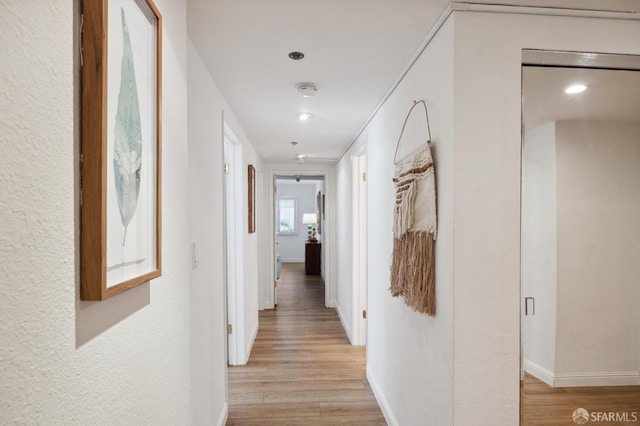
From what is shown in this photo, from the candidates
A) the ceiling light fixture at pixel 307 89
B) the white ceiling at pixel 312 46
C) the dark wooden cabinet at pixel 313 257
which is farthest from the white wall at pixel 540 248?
the dark wooden cabinet at pixel 313 257

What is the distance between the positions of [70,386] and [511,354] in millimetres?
1482

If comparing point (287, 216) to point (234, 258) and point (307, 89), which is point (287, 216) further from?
point (307, 89)

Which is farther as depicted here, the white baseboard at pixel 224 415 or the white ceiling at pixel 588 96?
the white baseboard at pixel 224 415

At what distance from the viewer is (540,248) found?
1491mm

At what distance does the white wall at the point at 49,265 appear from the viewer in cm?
49

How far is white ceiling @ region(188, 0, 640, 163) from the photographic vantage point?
142cm

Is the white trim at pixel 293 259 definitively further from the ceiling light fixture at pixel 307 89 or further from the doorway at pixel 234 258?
the ceiling light fixture at pixel 307 89

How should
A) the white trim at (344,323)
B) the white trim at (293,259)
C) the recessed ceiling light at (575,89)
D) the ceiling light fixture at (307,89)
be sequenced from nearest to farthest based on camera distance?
1. the recessed ceiling light at (575,89)
2. the ceiling light fixture at (307,89)
3. the white trim at (344,323)
4. the white trim at (293,259)

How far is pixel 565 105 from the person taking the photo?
1542 millimetres

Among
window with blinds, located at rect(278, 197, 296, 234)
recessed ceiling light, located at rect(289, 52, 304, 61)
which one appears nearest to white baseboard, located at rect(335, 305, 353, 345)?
recessed ceiling light, located at rect(289, 52, 304, 61)

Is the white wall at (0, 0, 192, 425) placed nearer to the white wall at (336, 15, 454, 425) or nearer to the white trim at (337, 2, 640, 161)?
the white wall at (336, 15, 454, 425)

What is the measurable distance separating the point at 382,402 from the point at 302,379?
79 cm

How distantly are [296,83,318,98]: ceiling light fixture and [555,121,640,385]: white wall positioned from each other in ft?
4.57

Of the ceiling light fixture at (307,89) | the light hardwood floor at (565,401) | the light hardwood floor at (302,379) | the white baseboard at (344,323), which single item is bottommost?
the light hardwood floor at (302,379)
